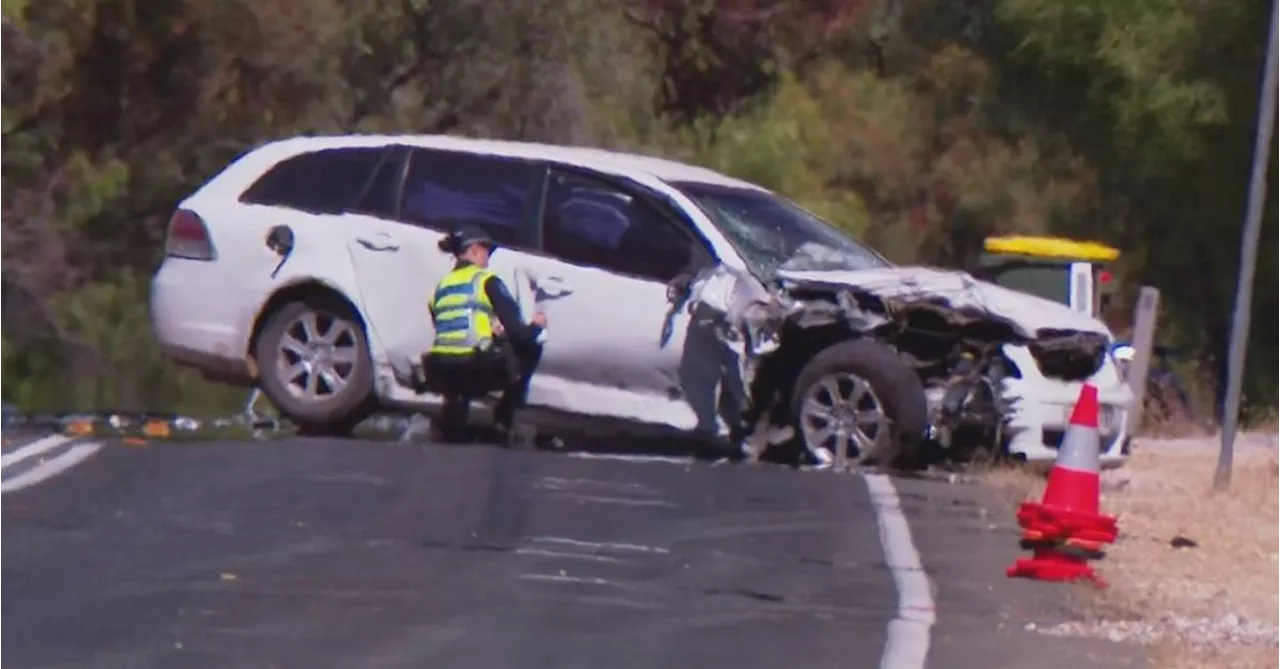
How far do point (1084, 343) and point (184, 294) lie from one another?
502 cm

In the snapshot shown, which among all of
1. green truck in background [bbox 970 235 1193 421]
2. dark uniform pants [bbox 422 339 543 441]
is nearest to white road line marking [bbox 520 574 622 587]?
dark uniform pants [bbox 422 339 543 441]

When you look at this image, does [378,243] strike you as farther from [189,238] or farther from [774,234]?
[774,234]

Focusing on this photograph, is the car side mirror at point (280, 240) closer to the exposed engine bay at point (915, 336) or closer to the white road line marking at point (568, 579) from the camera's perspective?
the exposed engine bay at point (915, 336)

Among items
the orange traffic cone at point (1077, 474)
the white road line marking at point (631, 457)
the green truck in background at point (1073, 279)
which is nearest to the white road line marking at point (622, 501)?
the white road line marking at point (631, 457)

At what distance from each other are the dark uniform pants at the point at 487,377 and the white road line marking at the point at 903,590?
2284mm

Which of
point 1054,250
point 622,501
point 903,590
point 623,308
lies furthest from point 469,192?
point 1054,250

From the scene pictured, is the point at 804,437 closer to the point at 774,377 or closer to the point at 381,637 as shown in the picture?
the point at 774,377

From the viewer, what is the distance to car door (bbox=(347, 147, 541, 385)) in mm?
13570

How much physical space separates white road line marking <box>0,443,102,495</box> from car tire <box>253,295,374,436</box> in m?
1.56

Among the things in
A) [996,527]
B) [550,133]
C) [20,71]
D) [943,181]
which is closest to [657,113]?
[943,181]

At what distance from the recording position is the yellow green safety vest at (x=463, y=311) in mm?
13094

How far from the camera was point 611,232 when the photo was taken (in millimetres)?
13312

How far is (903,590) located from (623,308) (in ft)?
14.4

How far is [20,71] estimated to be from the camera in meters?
24.5
